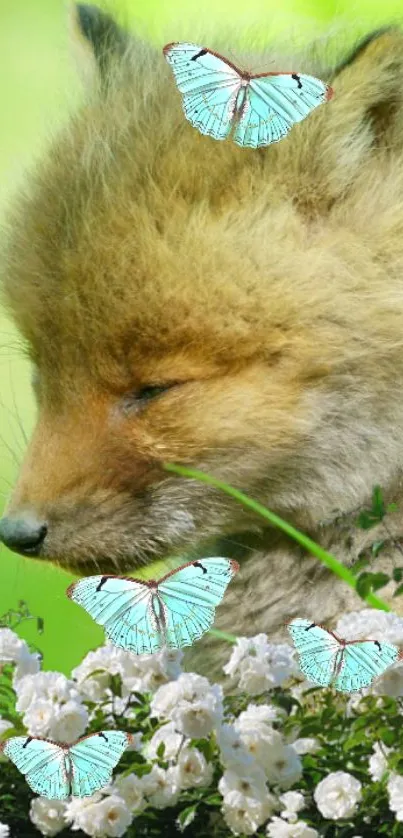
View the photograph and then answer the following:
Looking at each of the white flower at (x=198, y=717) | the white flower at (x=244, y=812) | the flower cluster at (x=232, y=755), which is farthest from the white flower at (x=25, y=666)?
the white flower at (x=244, y=812)

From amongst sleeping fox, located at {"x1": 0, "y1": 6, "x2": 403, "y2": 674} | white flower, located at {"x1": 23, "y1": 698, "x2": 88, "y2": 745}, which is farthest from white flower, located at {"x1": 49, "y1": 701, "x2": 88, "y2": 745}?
sleeping fox, located at {"x1": 0, "y1": 6, "x2": 403, "y2": 674}

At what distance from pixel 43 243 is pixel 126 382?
42cm

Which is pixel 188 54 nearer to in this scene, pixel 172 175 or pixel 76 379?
pixel 172 175

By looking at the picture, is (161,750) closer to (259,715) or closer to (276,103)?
(259,715)

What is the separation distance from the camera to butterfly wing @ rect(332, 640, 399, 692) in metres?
2.27

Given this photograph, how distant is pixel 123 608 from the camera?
2.43 metres

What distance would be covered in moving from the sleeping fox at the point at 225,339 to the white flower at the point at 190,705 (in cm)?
66

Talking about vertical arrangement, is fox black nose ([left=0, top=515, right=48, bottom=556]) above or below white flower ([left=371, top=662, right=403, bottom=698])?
below

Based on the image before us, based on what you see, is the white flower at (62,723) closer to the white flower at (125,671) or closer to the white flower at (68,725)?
the white flower at (68,725)

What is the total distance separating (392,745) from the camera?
2.26 metres

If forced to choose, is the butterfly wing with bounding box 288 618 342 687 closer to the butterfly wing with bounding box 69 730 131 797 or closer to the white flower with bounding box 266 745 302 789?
the white flower with bounding box 266 745 302 789

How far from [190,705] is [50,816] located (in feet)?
0.99

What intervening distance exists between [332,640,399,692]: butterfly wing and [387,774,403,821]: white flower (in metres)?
0.18

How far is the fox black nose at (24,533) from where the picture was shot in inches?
114
